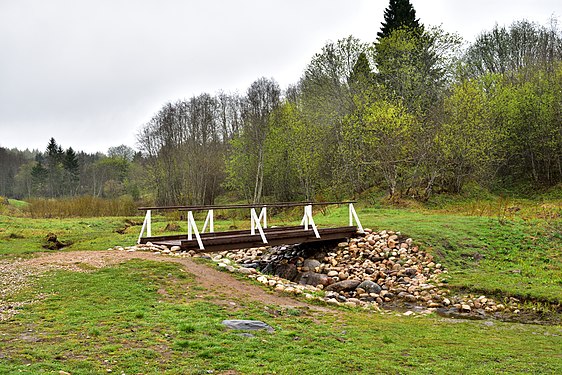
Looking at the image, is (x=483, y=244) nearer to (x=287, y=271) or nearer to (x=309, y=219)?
(x=309, y=219)

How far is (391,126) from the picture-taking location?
Result: 31.2 metres

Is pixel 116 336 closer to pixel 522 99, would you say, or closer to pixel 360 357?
pixel 360 357

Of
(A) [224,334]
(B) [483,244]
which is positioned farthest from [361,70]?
(A) [224,334]

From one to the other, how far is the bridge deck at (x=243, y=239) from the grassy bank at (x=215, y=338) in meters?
4.11

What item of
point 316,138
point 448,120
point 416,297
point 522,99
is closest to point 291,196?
point 316,138

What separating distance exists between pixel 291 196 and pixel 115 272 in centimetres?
3264

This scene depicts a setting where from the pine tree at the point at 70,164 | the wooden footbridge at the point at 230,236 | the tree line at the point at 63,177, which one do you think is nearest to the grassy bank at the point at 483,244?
the wooden footbridge at the point at 230,236

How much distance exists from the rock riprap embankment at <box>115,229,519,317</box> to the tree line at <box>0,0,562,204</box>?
14.5 metres

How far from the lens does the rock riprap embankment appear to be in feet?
42.3

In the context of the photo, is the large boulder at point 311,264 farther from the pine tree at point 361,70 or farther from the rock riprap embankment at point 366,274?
the pine tree at point 361,70

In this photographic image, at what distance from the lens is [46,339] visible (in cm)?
680

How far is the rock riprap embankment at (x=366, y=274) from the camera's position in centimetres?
1289

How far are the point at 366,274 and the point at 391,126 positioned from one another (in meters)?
17.1

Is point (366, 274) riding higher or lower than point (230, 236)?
lower
